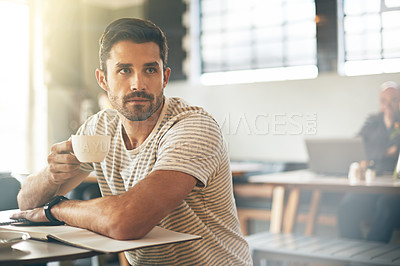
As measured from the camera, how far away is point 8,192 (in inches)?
55.0

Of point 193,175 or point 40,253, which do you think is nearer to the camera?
point 40,253

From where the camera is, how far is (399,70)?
138 centimetres

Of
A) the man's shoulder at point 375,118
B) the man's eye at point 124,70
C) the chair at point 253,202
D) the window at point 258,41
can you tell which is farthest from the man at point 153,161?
the chair at point 253,202

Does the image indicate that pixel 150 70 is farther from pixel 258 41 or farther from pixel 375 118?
pixel 375 118

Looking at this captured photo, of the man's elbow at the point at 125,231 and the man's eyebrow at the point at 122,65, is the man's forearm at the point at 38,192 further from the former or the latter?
the man's elbow at the point at 125,231

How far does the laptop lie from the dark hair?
1.04m

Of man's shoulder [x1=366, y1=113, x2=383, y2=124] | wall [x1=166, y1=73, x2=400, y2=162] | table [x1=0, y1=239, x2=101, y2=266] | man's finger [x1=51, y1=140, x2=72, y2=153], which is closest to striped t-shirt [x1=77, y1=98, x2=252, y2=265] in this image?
man's finger [x1=51, y1=140, x2=72, y2=153]

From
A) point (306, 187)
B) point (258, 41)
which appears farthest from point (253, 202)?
point (258, 41)

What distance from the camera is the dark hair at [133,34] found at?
1106 millimetres

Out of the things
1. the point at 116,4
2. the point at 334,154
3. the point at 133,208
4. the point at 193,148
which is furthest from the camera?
the point at 334,154

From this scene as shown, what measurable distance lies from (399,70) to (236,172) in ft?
3.29

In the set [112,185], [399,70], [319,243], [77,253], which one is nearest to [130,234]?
[77,253]

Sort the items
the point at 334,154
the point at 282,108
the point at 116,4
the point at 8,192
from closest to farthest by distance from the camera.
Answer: the point at 8,192, the point at 116,4, the point at 282,108, the point at 334,154

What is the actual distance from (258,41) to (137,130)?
0.94m
